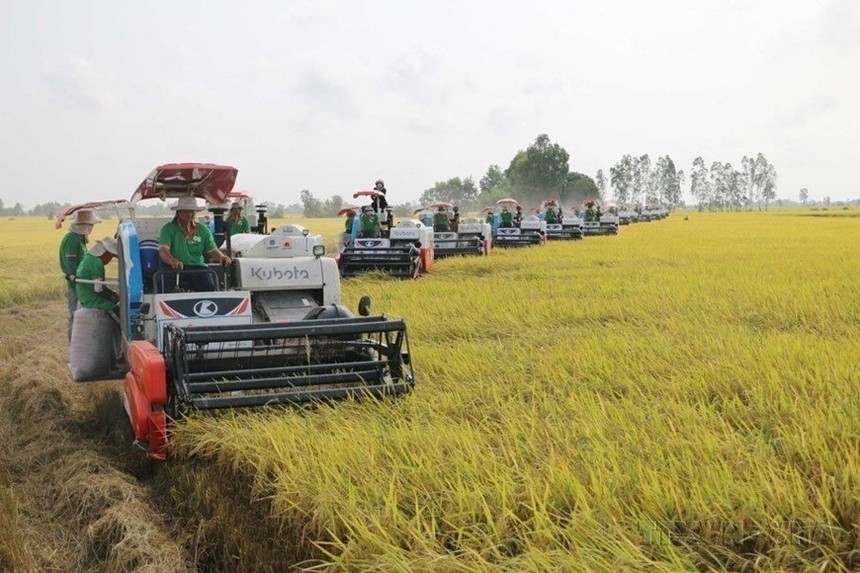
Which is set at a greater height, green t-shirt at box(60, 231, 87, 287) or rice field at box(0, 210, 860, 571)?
green t-shirt at box(60, 231, 87, 287)

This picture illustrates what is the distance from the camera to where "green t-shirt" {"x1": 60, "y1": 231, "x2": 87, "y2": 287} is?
7.57 meters

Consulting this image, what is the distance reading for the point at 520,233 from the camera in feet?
76.4

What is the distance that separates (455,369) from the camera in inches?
214

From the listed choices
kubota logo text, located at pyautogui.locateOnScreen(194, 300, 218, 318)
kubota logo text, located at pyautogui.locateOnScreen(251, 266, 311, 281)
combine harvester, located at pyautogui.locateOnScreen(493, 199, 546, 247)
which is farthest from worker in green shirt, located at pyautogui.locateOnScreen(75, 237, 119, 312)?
combine harvester, located at pyautogui.locateOnScreen(493, 199, 546, 247)

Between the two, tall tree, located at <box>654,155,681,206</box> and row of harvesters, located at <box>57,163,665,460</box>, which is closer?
row of harvesters, located at <box>57,163,665,460</box>

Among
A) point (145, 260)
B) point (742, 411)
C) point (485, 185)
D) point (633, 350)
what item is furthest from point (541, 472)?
point (485, 185)

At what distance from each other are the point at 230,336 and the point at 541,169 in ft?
238

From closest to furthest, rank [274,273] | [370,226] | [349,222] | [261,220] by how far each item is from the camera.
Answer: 1. [274,273]
2. [261,220]
3. [370,226]
4. [349,222]

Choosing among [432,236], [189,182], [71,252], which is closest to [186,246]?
[189,182]

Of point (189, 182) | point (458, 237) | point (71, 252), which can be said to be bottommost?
point (458, 237)

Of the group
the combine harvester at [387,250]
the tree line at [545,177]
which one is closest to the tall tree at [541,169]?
the tree line at [545,177]

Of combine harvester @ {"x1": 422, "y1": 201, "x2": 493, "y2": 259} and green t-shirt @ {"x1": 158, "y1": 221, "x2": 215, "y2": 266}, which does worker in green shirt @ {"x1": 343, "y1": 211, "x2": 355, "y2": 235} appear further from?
green t-shirt @ {"x1": 158, "y1": 221, "x2": 215, "y2": 266}

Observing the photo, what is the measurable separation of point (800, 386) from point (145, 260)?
15.3ft

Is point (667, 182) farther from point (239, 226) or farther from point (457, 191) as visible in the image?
point (239, 226)
